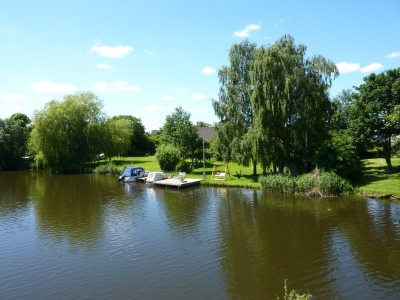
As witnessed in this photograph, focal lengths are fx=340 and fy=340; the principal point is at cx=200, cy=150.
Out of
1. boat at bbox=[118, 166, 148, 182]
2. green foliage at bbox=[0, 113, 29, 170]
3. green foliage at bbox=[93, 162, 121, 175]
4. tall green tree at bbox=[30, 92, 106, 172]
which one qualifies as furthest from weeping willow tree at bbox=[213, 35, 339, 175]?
green foliage at bbox=[0, 113, 29, 170]

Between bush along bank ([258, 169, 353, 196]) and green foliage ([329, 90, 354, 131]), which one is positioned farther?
→ green foliage ([329, 90, 354, 131])

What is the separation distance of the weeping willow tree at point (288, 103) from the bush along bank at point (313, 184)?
7.88 ft

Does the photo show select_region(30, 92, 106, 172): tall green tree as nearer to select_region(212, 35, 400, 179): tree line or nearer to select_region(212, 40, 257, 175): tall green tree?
select_region(212, 40, 257, 175): tall green tree

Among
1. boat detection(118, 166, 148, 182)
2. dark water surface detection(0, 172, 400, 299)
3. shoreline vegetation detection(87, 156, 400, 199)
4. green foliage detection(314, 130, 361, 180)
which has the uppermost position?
green foliage detection(314, 130, 361, 180)

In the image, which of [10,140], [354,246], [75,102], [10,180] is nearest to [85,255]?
[354,246]

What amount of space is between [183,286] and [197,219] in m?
9.98

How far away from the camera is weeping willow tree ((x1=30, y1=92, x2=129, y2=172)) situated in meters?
50.2

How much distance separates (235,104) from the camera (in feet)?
118

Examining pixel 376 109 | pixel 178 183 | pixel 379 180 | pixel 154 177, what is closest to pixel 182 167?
pixel 154 177

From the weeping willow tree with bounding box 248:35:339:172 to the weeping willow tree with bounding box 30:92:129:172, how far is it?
2873 centimetres

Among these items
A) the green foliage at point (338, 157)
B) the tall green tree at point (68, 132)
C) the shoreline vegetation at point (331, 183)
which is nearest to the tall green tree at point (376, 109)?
the green foliage at point (338, 157)

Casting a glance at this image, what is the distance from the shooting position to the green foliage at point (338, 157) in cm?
2902

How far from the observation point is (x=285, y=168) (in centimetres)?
3369

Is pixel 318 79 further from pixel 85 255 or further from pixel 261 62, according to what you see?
pixel 85 255
